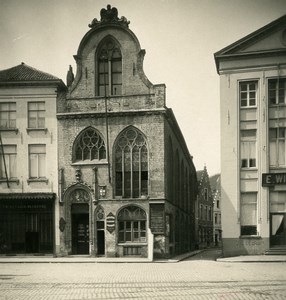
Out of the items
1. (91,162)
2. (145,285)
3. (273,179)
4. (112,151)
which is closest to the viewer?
(145,285)

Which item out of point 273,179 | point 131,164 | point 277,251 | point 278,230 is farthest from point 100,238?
point 273,179

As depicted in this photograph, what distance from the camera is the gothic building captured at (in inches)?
1177

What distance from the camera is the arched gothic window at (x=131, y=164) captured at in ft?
99.4

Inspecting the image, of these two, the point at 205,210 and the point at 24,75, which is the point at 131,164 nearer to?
the point at 24,75

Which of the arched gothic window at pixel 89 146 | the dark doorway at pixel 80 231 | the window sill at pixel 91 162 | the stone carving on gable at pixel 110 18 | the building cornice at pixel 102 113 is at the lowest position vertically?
the dark doorway at pixel 80 231

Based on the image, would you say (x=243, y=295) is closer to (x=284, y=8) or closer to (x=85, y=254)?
(x=284, y=8)

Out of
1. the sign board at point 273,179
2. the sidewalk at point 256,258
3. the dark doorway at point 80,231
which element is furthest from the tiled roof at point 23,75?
the sidewalk at point 256,258

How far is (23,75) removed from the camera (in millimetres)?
32344

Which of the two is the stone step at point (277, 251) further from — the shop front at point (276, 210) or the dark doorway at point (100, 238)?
the dark doorway at point (100, 238)

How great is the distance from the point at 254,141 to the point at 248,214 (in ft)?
14.2

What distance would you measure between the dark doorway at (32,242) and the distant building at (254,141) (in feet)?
38.7

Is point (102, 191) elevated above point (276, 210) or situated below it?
above

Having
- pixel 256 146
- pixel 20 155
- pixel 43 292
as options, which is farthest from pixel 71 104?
pixel 43 292

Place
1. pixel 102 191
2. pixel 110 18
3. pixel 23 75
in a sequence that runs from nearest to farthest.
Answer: pixel 102 191
pixel 110 18
pixel 23 75
